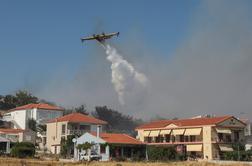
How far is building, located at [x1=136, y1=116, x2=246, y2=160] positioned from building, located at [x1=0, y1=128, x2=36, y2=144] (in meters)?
25.3

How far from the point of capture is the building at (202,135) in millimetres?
82438

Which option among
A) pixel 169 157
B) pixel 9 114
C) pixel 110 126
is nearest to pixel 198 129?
pixel 169 157

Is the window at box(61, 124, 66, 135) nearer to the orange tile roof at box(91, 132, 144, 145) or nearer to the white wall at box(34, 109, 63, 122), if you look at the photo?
the orange tile roof at box(91, 132, 144, 145)

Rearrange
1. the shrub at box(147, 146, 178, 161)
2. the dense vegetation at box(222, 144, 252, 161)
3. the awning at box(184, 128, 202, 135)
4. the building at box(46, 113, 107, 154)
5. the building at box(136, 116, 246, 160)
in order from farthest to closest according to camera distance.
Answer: the building at box(46, 113, 107, 154)
the awning at box(184, 128, 202, 135)
the building at box(136, 116, 246, 160)
the dense vegetation at box(222, 144, 252, 161)
the shrub at box(147, 146, 178, 161)

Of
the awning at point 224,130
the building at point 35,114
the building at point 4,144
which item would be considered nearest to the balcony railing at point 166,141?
the awning at point 224,130

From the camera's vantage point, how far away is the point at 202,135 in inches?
3322

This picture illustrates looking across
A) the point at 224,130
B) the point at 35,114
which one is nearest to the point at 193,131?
the point at 224,130

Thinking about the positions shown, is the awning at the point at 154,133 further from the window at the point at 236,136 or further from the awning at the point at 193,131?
the window at the point at 236,136

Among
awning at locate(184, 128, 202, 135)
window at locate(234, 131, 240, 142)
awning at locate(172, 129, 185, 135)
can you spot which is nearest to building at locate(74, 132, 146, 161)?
awning at locate(172, 129, 185, 135)

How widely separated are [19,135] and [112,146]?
84.8 ft

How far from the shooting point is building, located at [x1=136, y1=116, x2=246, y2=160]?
82438mm

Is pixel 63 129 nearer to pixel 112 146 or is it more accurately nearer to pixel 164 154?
pixel 112 146

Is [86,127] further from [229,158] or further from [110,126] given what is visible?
[110,126]

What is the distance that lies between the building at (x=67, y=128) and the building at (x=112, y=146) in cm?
869
